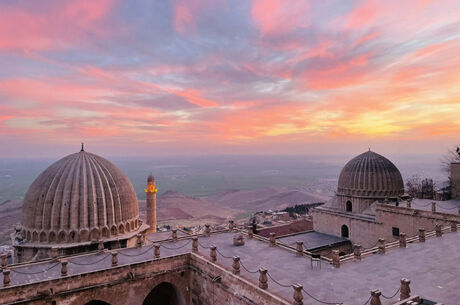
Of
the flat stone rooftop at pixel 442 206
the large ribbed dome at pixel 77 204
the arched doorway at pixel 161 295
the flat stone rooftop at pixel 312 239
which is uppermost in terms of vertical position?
the large ribbed dome at pixel 77 204

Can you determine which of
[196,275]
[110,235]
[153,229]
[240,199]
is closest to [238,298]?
[196,275]

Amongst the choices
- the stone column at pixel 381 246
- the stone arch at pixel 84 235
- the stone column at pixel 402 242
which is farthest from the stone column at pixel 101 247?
the stone column at pixel 402 242

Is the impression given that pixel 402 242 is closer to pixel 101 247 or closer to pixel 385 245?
pixel 385 245

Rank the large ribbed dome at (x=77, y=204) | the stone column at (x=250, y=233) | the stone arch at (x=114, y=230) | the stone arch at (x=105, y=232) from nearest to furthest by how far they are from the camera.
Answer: the large ribbed dome at (x=77, y=204)
the stone arch at (x=105, y=232)
the stone arch at (x=114, y=230)
the stone column at (x=250, y=233)

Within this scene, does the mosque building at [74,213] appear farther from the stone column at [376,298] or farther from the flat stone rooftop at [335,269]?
the stone column at [376,298]

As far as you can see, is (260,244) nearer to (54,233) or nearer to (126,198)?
(126,198)

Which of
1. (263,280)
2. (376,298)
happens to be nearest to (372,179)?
(263,280)
